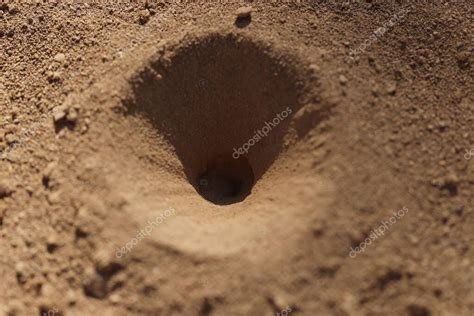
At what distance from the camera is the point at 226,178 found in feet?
13.4

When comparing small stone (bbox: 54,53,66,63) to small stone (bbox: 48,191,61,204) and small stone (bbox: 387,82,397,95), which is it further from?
small stone (bbox: 387,82,397,95)

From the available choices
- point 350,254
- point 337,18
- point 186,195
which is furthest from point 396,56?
point 186,195

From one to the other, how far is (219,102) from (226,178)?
0.64 meters

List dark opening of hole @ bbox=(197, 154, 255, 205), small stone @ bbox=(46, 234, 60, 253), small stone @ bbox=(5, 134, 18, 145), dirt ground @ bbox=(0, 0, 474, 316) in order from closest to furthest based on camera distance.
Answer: dirt ground @ bbox=(0, 0, 474, 316)
small stone @ bbox=(46, 234, 60, 253)
small stone @ bbox=(5, 134, 18, 145)
dark opening of hole @ bbox=(197, 154, 255, 205)

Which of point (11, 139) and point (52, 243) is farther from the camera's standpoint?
point (11, 139)

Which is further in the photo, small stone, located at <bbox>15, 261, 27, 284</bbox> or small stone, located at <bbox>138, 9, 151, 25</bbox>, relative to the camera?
small stone, located at <bbox>138, 9, 151, 25</bbox>

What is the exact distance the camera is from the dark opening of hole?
12.8 feet

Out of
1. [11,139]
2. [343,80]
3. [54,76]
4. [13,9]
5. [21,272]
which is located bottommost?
[21,272]

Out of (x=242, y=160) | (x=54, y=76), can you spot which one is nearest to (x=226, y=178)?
(x=242, y=160)

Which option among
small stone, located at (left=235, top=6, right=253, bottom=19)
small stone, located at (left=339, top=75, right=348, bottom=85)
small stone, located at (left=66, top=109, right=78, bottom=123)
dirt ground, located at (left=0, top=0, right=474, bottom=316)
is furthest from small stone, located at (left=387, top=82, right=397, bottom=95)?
small stone, located at (left=66, top=109, right=78, bottom=123)

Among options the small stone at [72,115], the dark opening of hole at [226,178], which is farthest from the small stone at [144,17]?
the dark opening of hole at [226,178]

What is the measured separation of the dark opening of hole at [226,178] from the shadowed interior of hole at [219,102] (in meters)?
0.02

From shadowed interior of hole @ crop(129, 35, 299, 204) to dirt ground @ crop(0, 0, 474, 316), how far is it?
11 millimetres

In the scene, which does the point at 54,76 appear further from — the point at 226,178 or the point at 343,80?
the point at 343,80
